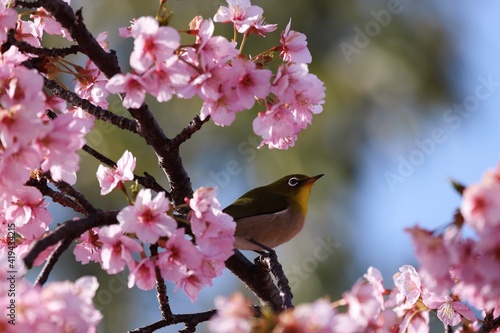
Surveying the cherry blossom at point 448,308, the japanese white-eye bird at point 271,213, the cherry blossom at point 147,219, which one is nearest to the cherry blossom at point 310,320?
the cherry blossom at point 147,219

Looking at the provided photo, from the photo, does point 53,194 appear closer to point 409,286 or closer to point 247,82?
point 247,82

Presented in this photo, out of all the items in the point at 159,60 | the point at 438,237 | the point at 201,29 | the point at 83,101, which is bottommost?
the point at 438,237

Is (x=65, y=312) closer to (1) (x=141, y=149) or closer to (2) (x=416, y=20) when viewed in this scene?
(1) (x=141, y=149)

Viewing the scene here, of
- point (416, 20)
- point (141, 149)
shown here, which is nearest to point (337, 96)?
point (416, 20)

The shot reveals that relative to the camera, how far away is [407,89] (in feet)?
29.1

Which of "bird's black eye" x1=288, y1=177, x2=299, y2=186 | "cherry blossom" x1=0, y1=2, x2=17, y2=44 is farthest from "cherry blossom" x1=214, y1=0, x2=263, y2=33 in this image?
"bird's black eye" x1=288, y1=177, x2=299, y2=186

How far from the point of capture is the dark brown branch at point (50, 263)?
1663 mm

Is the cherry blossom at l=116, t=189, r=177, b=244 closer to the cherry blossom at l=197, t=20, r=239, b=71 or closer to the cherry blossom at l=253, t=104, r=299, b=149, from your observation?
the cherry blossom at l=197, t=20, r=239, b=71

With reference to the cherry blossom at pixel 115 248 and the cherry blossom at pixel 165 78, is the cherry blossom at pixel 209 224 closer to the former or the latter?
the cherry blossom at pixel 115 248

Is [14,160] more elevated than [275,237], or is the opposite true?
[275,237]

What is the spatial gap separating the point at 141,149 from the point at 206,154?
71 centimetres

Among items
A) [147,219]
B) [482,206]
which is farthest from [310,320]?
[147,219]

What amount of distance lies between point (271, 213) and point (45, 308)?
2.10 metres

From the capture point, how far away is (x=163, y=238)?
75.1 inches
